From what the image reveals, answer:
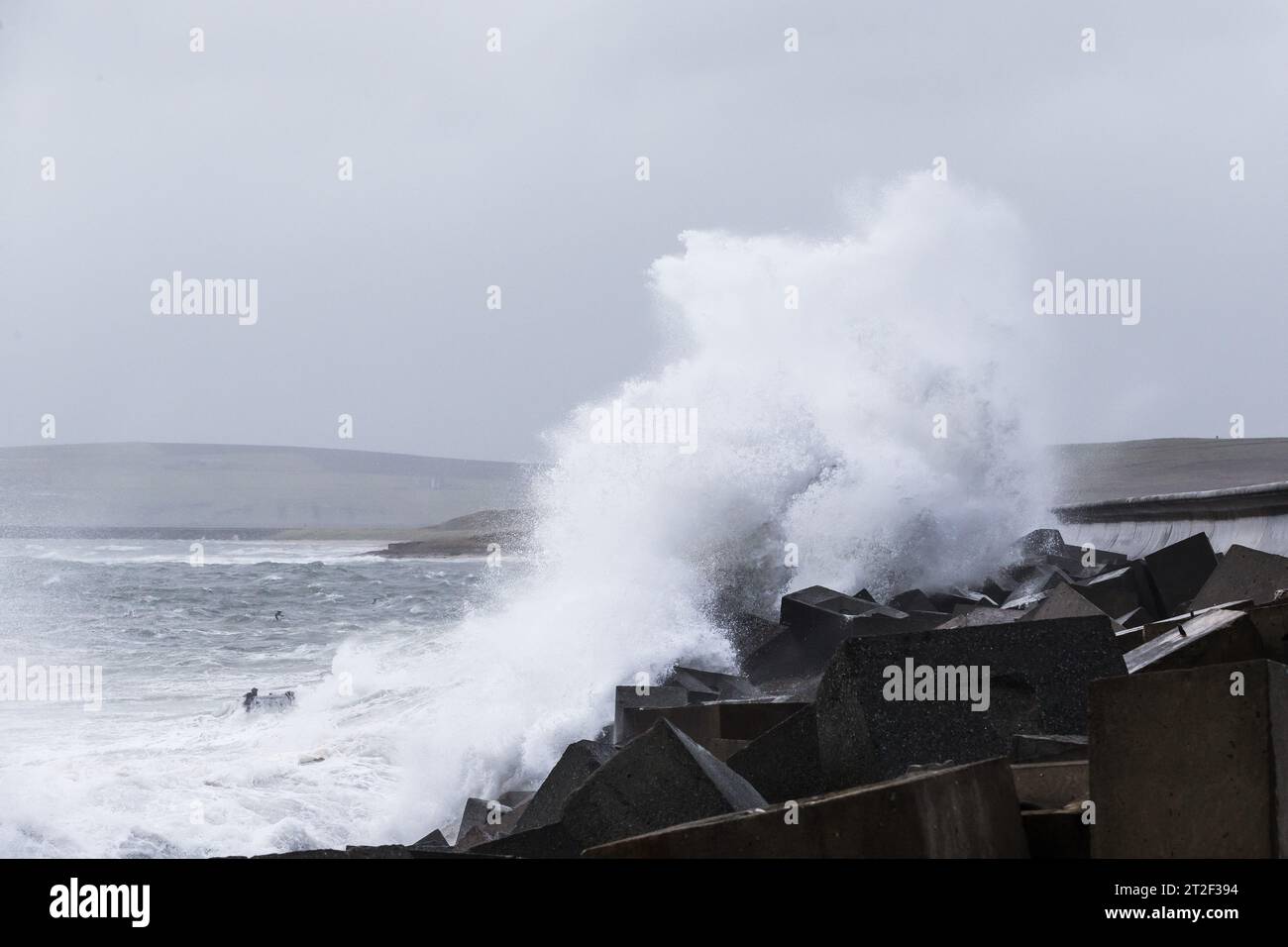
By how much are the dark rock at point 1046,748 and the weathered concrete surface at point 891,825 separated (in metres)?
0.68

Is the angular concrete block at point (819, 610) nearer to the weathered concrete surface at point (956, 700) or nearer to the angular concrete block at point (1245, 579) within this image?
the angular concrete block at point (1245, 579)

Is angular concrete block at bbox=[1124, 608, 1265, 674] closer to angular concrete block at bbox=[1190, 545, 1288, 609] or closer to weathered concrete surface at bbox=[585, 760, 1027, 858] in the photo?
weathered concrete surface at bbox=[585, 760, 1027, 858]

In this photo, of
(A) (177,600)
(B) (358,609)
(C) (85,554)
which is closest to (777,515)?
(B) (358,609)

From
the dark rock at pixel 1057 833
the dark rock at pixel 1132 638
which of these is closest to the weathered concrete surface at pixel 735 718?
the dark rock at pixel 1132 638

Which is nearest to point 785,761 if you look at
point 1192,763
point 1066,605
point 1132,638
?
point 1192,763

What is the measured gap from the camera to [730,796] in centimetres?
421

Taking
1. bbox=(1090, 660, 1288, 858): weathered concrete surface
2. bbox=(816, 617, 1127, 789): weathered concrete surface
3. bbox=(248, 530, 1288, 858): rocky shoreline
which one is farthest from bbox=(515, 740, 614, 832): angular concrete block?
A: bbox=(1090, 660, 1288, 858): weathered concrete surface

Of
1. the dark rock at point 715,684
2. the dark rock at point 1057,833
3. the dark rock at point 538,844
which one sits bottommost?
the dark rock at point 715,684

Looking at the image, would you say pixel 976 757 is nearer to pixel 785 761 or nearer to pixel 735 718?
pixel 785 761

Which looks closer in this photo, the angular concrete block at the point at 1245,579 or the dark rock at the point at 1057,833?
the dark rock at the point at 1057,833

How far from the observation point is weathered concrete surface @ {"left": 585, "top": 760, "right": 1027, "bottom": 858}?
3309 mm

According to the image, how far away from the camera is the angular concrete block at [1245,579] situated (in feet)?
21.6

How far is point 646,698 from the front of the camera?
713 centimetres
